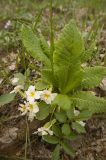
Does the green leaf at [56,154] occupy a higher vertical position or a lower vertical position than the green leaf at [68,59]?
lower

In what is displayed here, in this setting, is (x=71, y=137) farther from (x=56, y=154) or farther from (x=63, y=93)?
(x=63, y=93)

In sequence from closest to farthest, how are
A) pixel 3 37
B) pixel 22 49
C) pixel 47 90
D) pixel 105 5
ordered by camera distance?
1. pixel 47 90
2. pixel 22 49
3. pixel 3 37
4. pixel 105 5

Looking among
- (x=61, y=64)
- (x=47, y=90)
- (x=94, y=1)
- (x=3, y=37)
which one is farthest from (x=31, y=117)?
(x=94, y=1)

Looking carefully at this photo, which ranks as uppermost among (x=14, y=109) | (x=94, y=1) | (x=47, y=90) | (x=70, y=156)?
(x=94, y=1)

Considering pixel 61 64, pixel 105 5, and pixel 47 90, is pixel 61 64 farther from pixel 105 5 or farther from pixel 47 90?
pixel 105 5

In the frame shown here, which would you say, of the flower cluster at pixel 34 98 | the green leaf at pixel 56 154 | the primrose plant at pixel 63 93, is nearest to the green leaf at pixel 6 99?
the primrose plant at pixel 63 93

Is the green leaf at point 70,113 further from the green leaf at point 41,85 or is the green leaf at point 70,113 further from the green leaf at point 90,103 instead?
the green leaf at point 41,85
